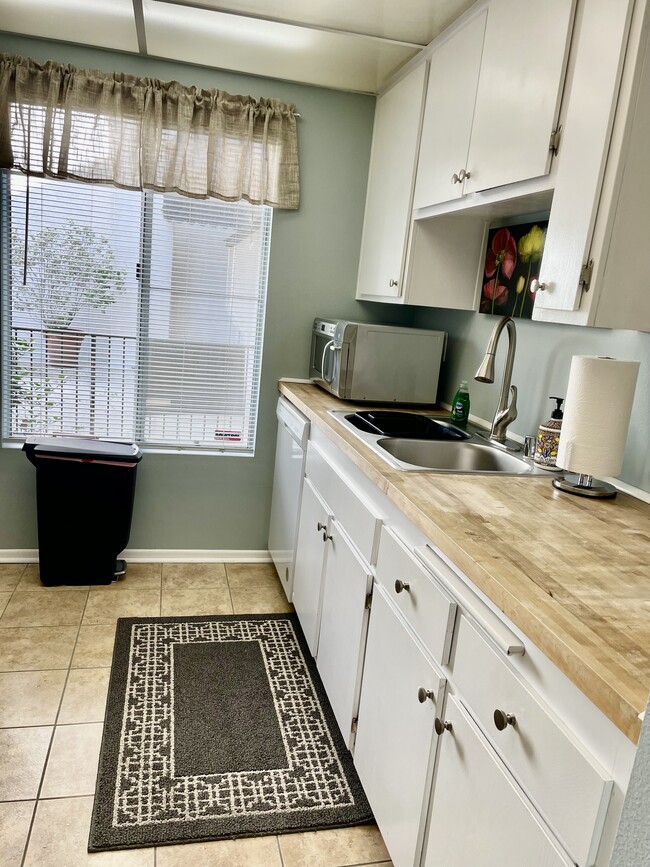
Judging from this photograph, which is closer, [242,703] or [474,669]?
[474,669]

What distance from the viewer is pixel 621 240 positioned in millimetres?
1504

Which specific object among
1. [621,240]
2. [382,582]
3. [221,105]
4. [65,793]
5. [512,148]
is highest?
[221,105]

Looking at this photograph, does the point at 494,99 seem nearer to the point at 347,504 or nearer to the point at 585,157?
the point at 585,157

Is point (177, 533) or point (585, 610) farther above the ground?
point (585, 610)

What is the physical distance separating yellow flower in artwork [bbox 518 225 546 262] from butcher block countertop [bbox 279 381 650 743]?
2.84ft

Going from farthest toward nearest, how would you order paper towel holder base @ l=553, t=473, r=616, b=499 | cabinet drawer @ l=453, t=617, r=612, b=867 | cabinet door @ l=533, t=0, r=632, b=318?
paper towel holder base @ l=553, t=473, r=616, b=499
cabinet door @ l=533, t=0, r=632, b=318
cabinet drawer @ l=453, t=617, r=612, b=867

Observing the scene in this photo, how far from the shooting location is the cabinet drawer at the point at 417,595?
1.34m

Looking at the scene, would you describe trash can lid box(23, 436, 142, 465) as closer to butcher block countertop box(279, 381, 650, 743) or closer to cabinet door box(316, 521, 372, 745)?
cabinet door box(316, 521, 372, 745)

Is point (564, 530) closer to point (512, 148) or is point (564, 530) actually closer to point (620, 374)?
point (620, 374)

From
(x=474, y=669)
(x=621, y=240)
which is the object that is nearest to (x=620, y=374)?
(x=621, y=240)

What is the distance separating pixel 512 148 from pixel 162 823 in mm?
2057

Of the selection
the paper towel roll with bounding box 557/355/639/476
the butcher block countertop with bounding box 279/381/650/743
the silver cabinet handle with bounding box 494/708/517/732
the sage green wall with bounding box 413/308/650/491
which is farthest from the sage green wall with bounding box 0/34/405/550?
the silver cabinet handle with bounding box 494/708/517/732

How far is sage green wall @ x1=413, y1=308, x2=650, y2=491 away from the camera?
5.94 ft

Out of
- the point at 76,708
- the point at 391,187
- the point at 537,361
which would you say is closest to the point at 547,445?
the point at 537,361
